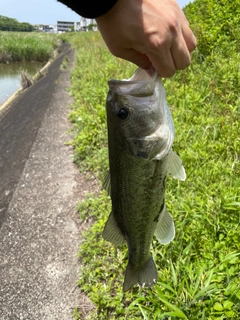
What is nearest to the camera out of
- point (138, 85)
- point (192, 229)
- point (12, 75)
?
point (138, 85)

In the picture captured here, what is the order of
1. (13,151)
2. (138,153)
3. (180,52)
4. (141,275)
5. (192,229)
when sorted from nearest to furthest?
(180,52) → (138,153) → (141,275) → (192,229) → (13,151)

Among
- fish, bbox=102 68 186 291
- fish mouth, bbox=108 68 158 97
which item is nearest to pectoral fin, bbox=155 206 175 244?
fish, bbox=102 68 186 291

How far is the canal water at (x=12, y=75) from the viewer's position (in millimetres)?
19969

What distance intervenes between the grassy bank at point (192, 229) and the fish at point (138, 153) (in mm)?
878

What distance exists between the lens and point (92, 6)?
126cm

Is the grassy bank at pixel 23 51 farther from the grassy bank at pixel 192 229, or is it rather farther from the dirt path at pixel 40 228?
the grassy bank at pixel 192 229

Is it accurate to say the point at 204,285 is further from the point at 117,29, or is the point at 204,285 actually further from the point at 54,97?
the point at 54,97

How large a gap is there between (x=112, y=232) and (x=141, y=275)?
40 centimetres

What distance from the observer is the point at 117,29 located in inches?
51.9

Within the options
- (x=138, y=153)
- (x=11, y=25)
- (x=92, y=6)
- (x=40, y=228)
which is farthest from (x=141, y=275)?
(x=11, y=25)

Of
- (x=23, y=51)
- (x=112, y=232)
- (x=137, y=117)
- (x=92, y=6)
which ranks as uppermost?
(x=92, y=6)

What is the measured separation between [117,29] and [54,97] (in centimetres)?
872

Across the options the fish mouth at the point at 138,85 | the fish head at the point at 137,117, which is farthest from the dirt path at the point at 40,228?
the fish mouth at the point at 138,85

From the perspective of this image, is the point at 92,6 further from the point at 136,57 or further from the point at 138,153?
the point at 138,153
